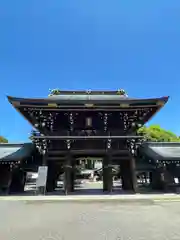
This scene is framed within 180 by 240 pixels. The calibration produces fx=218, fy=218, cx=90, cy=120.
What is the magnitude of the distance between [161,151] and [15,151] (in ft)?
40.3

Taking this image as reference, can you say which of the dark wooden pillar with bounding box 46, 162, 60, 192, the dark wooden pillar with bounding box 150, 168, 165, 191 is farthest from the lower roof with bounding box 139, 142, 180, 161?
the dark wooden pillar with bounding box 46, 162, 60, 192

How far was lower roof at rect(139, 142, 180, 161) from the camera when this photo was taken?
52.7 feet

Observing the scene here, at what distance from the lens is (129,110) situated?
16750mm

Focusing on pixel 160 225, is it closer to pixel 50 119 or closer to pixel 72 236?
pixel 72 236

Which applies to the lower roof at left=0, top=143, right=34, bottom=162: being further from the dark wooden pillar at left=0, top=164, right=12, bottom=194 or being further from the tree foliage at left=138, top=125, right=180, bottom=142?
the tree foliage at left=138, top=125, right=180, bottom=142

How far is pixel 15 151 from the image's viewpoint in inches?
724

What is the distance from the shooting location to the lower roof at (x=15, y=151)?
52.0ft

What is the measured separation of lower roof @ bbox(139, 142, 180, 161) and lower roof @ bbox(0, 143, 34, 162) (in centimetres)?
953

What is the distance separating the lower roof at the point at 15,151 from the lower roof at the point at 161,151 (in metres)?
9.53

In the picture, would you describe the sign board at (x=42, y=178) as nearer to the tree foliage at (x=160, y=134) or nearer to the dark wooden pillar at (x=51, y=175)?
the dark wooden pillar at (x=51, y=175)

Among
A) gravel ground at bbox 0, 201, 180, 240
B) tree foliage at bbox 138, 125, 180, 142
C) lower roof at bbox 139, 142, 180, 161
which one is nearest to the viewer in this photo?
gravel ground at bbox 0, 201, 180, 240

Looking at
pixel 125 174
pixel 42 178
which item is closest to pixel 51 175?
pixel 42 178

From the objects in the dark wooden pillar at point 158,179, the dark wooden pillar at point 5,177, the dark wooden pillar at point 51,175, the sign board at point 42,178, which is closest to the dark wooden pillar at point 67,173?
the sign board at point 42,178

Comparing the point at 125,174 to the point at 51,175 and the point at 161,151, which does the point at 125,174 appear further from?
the point at 51,175
